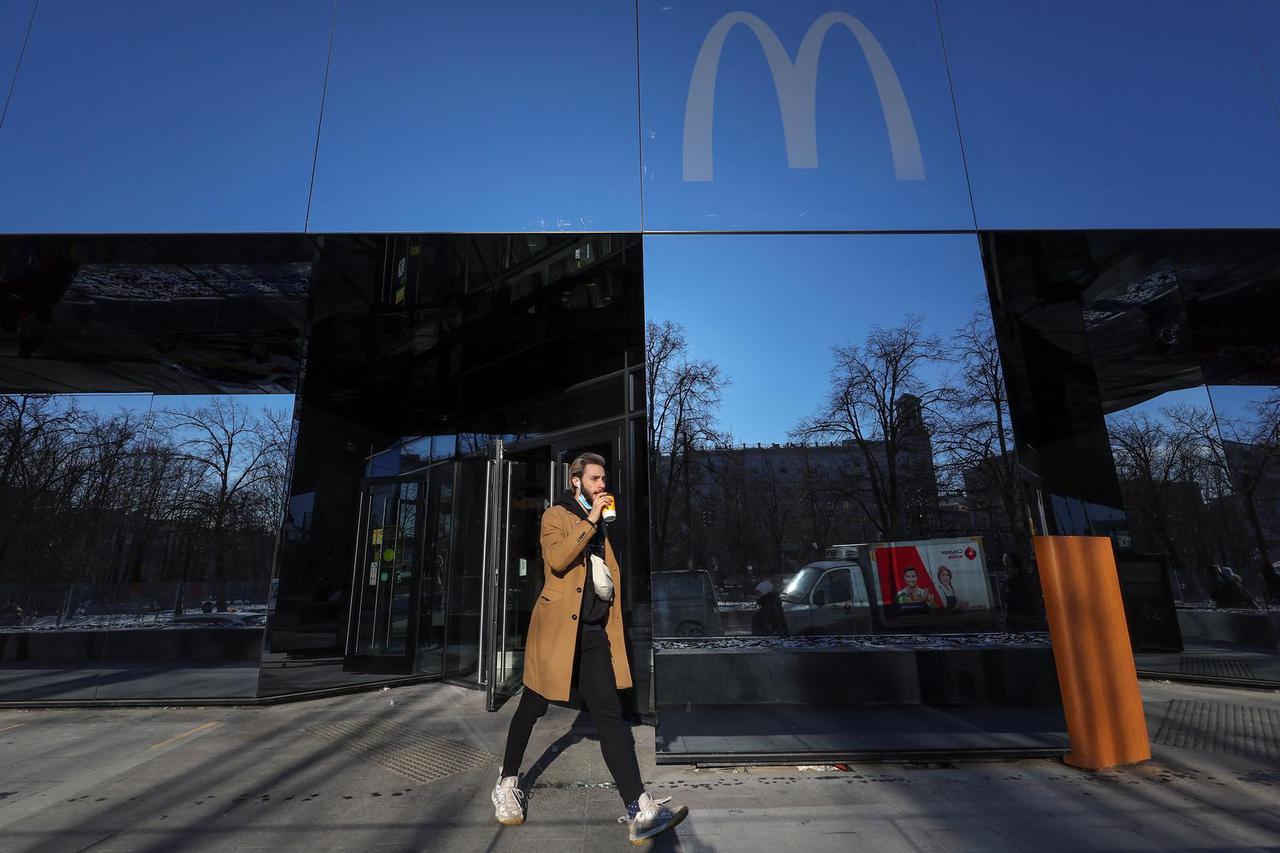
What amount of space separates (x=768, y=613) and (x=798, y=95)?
4.70m

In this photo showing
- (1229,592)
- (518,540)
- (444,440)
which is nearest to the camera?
(518,540)

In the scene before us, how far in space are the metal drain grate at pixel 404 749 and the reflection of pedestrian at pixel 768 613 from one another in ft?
7.56

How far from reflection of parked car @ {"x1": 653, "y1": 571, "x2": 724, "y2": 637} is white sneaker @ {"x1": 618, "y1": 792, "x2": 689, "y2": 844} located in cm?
168

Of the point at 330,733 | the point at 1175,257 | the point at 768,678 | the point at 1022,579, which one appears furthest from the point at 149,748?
the point at 1175,257

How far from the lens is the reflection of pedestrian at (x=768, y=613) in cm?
490

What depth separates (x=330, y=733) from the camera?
4.92m

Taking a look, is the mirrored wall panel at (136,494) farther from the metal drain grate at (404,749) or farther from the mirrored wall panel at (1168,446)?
the mirrored wall panel at (1168,446)

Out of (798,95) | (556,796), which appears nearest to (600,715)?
(556,796)

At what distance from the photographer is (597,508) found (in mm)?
3107

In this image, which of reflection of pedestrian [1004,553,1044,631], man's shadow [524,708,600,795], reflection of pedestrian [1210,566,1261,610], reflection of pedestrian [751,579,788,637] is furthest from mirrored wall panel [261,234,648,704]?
reflection of pedestrian [1210,566,1261,610]

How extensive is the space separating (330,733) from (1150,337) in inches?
409

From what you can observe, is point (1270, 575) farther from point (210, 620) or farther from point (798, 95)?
point (210, 620)

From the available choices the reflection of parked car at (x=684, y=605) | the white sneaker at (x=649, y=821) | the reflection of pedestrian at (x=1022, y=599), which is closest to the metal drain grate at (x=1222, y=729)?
the reflection of pedestrian at (x=1022, y=599)

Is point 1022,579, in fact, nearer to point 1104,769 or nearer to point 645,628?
point 1104,769
